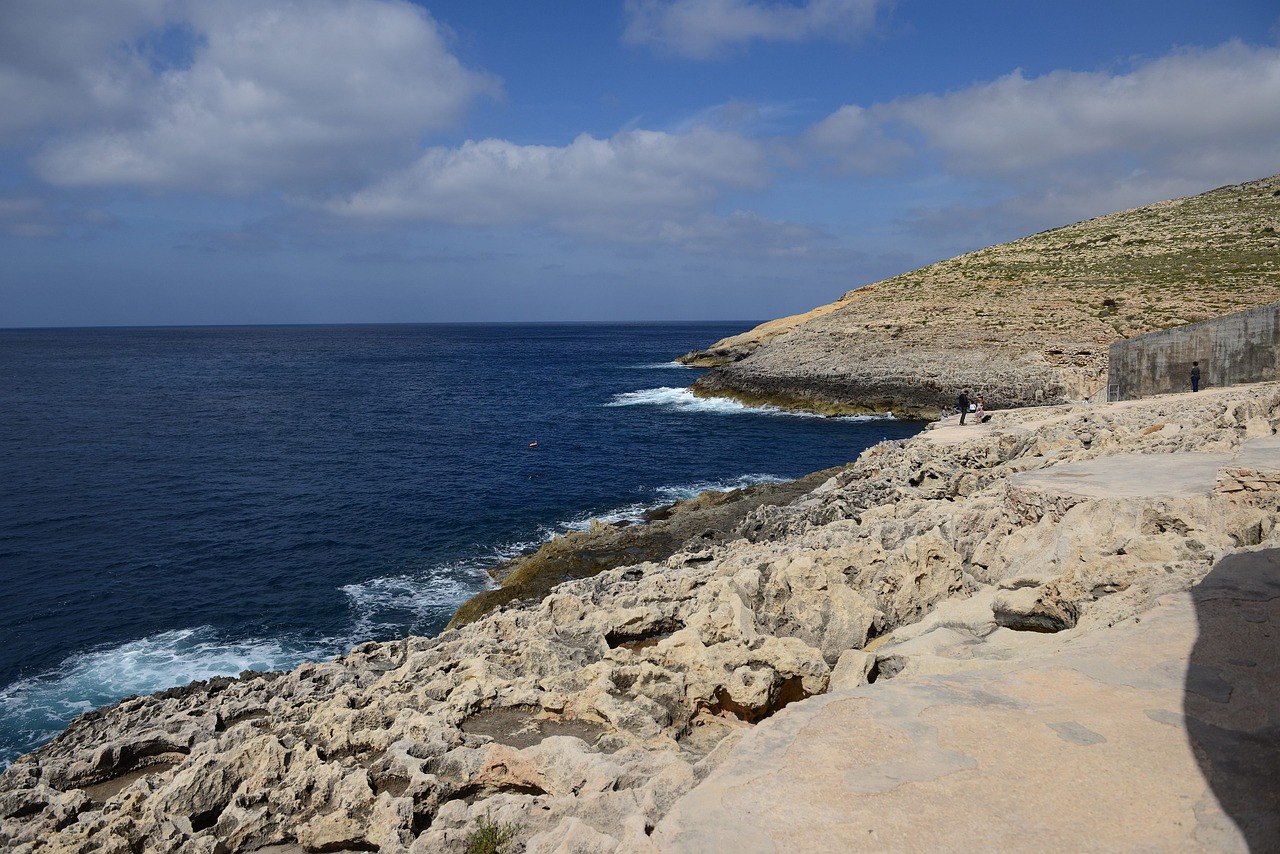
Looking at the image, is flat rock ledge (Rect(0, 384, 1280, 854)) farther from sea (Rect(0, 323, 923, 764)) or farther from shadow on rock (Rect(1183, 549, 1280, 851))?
sea (Rect(0, 323, 923, 764))

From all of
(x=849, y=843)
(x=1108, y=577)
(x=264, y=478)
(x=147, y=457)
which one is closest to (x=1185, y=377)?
(x=1108, y=577)

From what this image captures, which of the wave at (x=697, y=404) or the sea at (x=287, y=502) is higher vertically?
the wave at (x=697, y=404)

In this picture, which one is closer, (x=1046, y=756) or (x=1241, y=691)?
(x=1046, y=756)

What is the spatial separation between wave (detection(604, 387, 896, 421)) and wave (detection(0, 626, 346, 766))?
1631 inches

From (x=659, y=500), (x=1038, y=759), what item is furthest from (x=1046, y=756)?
(x=659, y=500)

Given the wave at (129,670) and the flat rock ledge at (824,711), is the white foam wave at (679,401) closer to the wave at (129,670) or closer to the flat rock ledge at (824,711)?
the wave at (129,670)

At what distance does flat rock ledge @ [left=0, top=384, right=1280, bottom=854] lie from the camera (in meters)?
5.37

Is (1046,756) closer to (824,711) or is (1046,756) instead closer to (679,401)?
(824,711)

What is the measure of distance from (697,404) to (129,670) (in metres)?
48.3

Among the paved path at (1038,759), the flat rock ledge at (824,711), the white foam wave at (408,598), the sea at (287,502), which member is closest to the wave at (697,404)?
the sea at (287,502)

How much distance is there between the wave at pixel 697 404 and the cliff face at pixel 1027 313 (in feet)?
4.79

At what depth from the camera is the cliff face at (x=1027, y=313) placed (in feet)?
172

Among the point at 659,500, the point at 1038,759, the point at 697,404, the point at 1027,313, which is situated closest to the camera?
the point at 1038,759

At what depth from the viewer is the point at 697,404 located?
63.2 meters
